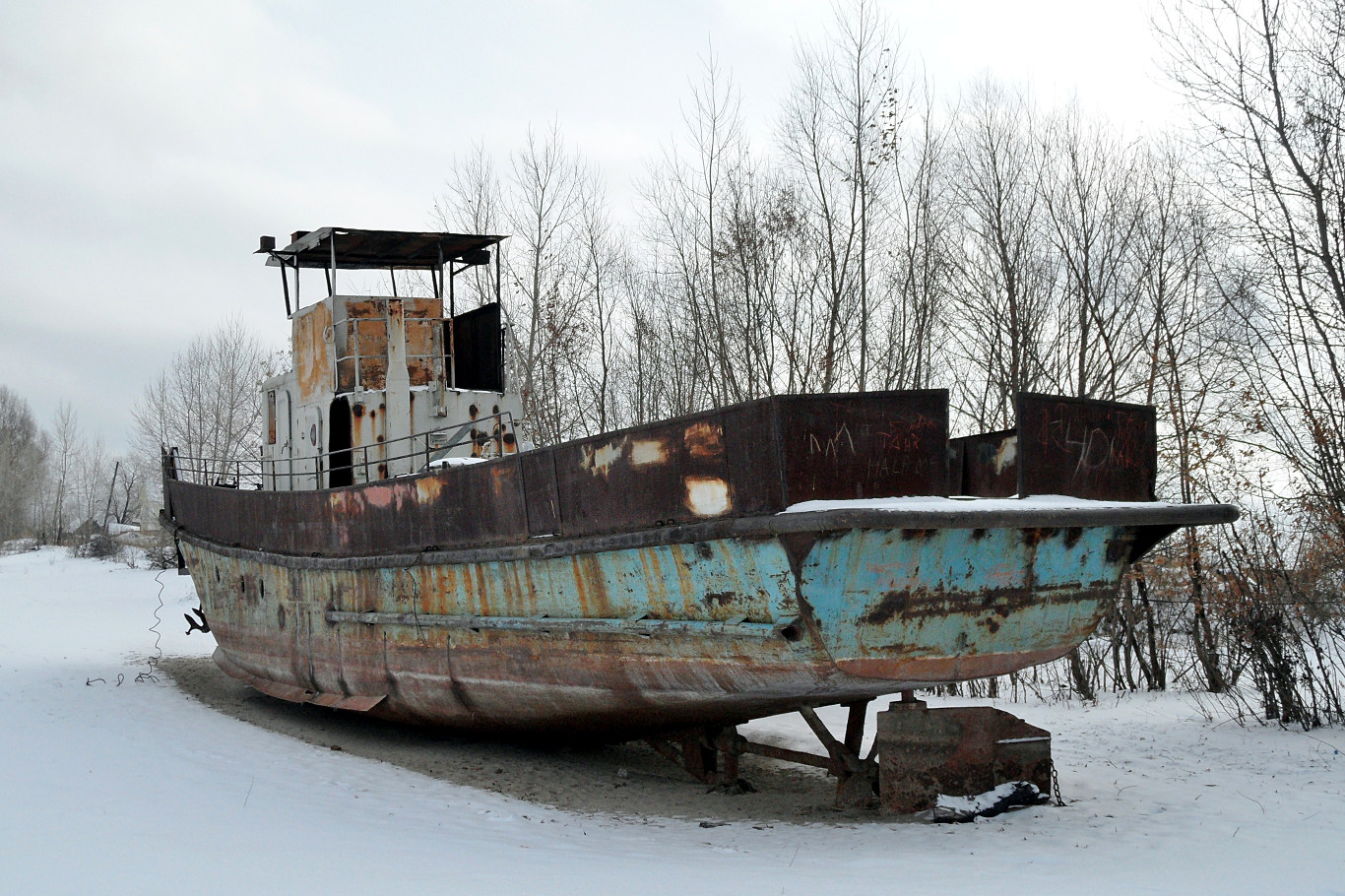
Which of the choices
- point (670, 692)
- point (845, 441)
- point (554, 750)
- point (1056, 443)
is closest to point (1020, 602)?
point (1056, 443)

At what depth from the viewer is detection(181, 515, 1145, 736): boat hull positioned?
523 cm

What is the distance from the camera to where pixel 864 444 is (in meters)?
5.25

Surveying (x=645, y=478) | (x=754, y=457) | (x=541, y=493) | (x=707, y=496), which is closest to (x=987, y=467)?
(x=754, y=457)

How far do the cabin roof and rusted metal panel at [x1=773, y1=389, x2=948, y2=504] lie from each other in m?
6.09

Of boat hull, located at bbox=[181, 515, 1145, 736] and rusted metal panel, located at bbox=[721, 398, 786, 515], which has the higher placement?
rusted metal panel, located at bbox=[721, 398, 786, 515]

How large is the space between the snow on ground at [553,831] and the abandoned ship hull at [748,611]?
82 cm

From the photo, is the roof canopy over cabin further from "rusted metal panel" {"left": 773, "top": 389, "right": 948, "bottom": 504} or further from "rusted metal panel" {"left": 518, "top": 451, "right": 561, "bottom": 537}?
"rusted metal panel" {"left": 773, "top": 389, "right": 948, "bottom": 504}

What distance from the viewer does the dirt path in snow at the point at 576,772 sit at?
250 inches

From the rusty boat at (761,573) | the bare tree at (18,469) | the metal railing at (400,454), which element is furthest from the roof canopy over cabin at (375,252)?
the bare tree at (18,469)

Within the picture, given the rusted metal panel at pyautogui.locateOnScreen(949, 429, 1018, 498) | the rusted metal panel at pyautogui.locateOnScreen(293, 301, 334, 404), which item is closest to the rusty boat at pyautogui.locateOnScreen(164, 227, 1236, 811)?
the rusted metal panel at pyautogui.locateOnScreen(949, 429, 1018, 498)

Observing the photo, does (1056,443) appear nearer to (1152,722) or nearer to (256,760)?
(1152,722)

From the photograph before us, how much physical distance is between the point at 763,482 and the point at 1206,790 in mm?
3938

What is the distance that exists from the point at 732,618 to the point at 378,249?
6988 mm

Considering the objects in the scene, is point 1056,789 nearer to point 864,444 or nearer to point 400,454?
point 864,444
